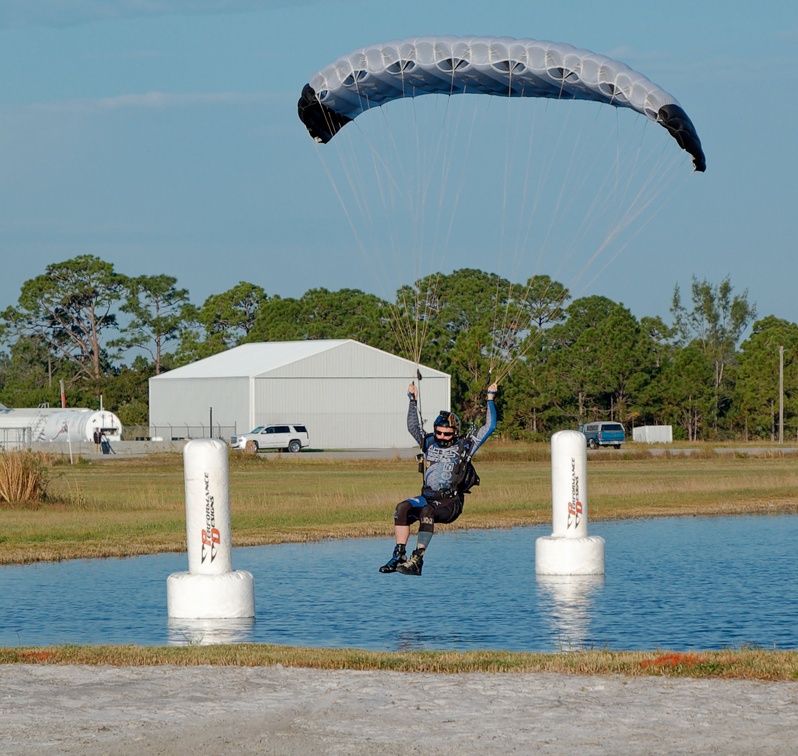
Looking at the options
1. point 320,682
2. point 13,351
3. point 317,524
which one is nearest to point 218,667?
point 320,682

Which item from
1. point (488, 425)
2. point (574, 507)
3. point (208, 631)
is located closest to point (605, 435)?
point (574, 507)

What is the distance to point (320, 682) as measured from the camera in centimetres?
1132

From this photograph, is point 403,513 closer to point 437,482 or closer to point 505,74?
point 437,482

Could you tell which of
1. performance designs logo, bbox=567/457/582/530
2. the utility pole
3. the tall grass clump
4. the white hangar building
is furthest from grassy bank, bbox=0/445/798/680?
the utility pole

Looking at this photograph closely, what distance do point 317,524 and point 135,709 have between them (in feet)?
64.9

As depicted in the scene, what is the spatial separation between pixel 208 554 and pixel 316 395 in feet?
216

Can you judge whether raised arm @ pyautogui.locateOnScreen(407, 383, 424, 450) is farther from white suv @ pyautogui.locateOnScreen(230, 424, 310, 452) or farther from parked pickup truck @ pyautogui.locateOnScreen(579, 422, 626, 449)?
parked pickup truck @ pyautogui.locateOnScreen(579, 422, 626, 449)

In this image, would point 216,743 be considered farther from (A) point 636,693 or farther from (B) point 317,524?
(B) point 317,524

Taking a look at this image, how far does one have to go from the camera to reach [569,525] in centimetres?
2205

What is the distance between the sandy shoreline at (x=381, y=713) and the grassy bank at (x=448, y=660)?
0.35 meters

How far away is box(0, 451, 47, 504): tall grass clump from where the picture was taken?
1337 inches

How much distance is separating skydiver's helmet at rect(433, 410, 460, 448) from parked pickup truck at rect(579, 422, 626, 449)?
67428mm

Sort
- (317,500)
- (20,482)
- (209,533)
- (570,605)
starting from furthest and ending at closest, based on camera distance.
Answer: (317,500) < (20,482) < (570,605) < (209,533)

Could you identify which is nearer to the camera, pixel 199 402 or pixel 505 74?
pixel 505 74
